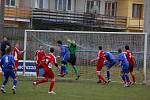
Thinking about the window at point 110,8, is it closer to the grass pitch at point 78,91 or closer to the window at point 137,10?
the window at point 137,10

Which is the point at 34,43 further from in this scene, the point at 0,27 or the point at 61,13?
the point at 61,13

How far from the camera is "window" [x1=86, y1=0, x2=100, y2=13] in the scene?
189 ft

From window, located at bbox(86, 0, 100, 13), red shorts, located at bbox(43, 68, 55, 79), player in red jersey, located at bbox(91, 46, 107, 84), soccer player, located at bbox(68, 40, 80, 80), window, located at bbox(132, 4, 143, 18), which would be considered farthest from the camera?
window, located at bbox(132, 4, 143, 18)

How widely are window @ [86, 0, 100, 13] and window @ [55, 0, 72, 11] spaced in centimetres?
196

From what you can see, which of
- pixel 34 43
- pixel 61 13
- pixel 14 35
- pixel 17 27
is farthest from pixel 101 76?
pixel 61 13

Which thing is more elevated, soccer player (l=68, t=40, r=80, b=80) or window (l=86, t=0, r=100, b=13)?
window (l=86, t=0, r=100, b=13)

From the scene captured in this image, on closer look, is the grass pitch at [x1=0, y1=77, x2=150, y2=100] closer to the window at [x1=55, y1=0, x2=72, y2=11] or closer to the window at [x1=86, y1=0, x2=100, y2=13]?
the window at [x1=55, y1=0, x2=72, y2=11]

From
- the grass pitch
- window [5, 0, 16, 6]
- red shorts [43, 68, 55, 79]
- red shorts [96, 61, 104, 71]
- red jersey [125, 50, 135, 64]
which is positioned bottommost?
the grass pitch

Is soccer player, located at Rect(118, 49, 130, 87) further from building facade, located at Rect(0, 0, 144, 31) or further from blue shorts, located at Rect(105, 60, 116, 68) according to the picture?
building facade, located at Rect(0, 0, 144, 31)

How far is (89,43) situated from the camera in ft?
104

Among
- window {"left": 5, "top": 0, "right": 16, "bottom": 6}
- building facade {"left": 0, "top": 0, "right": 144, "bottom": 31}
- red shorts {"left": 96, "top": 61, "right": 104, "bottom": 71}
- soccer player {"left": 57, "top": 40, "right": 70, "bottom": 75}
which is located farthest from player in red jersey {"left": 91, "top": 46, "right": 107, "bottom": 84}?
window {"left": 5, "top": 0, "right": 16, "bottom": 6}

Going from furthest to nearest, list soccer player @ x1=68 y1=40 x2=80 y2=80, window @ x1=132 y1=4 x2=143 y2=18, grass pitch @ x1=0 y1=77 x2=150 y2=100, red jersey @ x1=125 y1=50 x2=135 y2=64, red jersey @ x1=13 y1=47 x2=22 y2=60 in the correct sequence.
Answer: window @ x1=132 y1=4 x2=143 y2=18 → soccer player @ x1=68 y1=40 x2=80 y2=80 → red jersey @ x1=13 y1=47 x2=22 y2=60 → red jersey @ x1=125 y1=50 x2=135 y2=64 → grass pitch @ x1=0 y1=77 x2=150 y2=100

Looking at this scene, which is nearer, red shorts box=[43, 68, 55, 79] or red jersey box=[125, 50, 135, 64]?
red shorts box=[43, 68, 55, 79]

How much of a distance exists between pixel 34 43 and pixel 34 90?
309 inches
